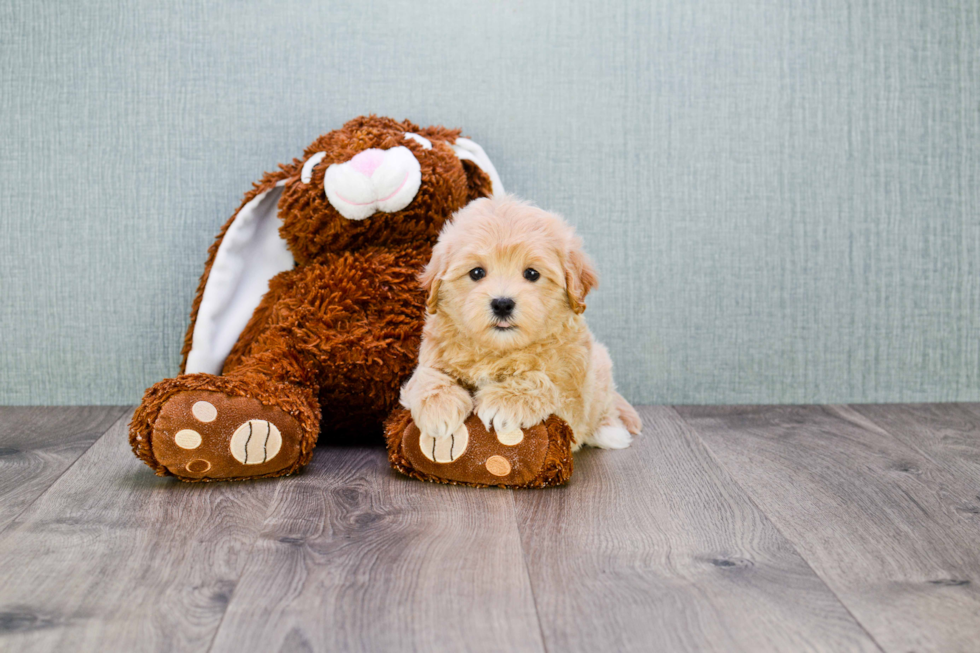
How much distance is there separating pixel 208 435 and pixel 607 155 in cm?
113

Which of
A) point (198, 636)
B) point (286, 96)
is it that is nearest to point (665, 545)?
point (198, 636)

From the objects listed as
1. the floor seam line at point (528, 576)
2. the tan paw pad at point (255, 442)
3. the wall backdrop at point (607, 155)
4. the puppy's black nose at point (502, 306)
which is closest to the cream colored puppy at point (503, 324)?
the puppy's black nose at point (502, 306)

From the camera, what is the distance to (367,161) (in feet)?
4.94

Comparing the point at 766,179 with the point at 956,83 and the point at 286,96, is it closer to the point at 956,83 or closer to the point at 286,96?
the point at 956,83

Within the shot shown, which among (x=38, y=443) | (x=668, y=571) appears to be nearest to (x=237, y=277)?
(x=38, y=443)

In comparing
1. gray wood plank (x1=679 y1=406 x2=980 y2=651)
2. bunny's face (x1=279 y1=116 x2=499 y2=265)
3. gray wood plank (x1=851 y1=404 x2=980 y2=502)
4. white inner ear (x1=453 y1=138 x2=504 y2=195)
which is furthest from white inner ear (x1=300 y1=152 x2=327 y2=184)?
gray wood plank (x1=851 y1=404 x2=980 y2=502)

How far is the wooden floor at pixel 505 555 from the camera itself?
868mm

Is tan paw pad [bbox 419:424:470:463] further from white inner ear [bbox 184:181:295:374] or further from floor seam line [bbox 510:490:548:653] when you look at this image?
white inner ear [bbox 184:181:295:374]

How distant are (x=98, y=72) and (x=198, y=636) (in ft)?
4.84

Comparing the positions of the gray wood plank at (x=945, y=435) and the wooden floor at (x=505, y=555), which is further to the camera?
the gray wood plank at (x=945, y=435)

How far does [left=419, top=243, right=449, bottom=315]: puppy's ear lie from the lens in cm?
134

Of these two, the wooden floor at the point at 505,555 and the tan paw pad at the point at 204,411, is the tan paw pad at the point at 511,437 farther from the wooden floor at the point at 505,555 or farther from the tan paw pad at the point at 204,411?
the tan paw pad at the point at 204,411

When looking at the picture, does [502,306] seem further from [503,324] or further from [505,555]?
[505,555]

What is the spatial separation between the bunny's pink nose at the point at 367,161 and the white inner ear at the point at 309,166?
11 centimetres
